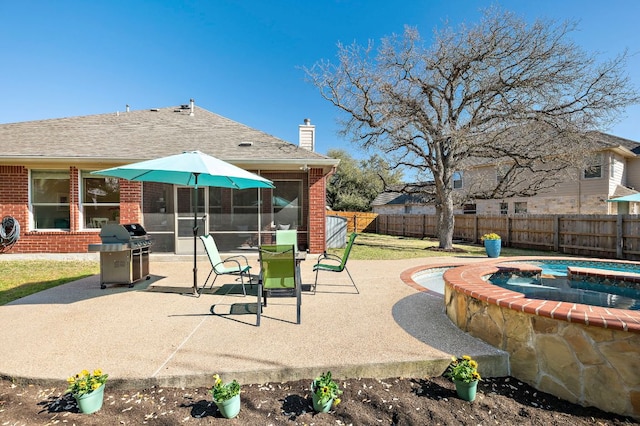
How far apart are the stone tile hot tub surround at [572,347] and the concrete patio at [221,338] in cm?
23

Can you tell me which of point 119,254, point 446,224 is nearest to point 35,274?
point 119,254

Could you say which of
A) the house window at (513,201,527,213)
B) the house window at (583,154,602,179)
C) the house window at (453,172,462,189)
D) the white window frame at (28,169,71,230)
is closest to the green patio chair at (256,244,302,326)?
A: the white window frame at (28,169,71,230)

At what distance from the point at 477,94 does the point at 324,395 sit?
44.6ft

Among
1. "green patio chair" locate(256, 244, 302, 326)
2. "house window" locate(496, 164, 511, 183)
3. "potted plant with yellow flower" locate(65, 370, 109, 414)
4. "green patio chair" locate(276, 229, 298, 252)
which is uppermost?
"house window" locate(496, 164, 511, 183)

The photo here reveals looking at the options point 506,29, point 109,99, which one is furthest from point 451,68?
point 109,99

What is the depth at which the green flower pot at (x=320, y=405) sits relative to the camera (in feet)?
7.82

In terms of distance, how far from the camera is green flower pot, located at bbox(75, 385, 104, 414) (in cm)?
234

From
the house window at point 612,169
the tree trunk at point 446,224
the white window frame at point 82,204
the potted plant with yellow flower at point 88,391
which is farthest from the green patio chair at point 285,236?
the house window at point 612,169

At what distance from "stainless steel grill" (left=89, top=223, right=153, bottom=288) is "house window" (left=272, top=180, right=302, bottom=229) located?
4.80 metres

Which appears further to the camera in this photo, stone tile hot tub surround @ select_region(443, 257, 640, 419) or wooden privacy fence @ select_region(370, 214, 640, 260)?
wooden privacy fence @ select_region(370, 214, 640, 260)

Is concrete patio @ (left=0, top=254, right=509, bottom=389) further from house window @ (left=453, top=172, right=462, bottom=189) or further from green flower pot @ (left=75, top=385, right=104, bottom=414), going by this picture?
house window @ (left=453, top=172, right=462, bottom=189)

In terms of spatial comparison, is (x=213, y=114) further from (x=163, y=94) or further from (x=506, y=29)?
(x=506, y=29)

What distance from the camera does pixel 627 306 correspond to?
4684 millimetres

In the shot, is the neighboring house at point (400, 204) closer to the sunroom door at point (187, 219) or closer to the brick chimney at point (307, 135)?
the brick chimney at point (307, 135)
